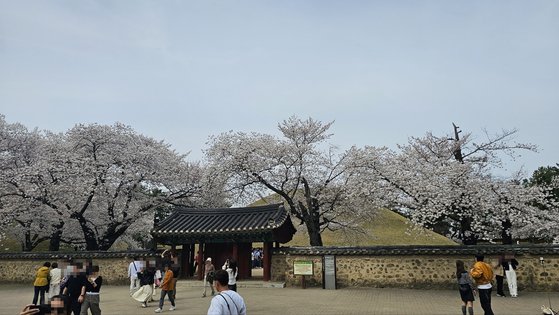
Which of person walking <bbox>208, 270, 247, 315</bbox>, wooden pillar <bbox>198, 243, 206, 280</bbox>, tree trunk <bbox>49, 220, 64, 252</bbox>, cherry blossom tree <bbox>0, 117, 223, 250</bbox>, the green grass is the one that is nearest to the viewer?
person walking <bbox>208, 270, 247, 315</bbox>

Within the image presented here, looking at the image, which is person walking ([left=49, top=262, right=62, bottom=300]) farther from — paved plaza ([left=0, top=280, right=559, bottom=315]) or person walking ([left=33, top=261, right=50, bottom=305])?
paved plaza ([left=0, top=280, right=559, bottom=315])

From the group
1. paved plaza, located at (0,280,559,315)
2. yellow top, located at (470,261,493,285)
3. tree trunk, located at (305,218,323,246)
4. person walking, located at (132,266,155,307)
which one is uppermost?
tree trunk, located at (305,218,323,246)

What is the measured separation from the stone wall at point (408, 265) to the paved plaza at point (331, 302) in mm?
583

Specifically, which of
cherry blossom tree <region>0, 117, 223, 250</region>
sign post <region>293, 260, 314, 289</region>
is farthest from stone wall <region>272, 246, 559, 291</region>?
cherry blossom tree <region>0, 117, 223, 250</region>

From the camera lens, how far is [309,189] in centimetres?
2680

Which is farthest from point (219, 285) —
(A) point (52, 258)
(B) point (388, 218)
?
(B) point (388, 218)

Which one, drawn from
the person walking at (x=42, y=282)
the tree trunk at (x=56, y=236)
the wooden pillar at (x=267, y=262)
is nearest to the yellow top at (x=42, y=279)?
the person walking at (x=42, y=282)

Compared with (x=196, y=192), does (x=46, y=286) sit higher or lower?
lower

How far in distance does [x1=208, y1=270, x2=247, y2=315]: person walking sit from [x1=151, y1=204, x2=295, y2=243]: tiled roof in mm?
15416

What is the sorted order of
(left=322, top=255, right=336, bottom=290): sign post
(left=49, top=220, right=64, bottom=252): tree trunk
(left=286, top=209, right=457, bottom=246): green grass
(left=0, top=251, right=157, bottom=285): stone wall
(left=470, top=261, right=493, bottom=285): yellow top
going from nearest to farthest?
1. (left=470, top=261, right=493, bottom=285): yellow top
2. (left=322, top=255, right=336, bottom=290): sign post
3. (left=0, top=251, right=157, bottom=285): stone wall
4. (left=49, top=220, right=64, bottom=252): tree trunk
5. (left=286, top=209, right=457, bottom=246): green grass

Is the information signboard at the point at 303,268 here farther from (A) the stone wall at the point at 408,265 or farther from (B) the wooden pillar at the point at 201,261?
(B) the wooden pillar at the point at 201,261

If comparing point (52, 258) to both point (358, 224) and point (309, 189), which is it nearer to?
point (309, 189)

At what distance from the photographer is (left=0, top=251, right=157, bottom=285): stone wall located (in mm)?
22823

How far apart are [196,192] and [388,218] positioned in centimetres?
2421
